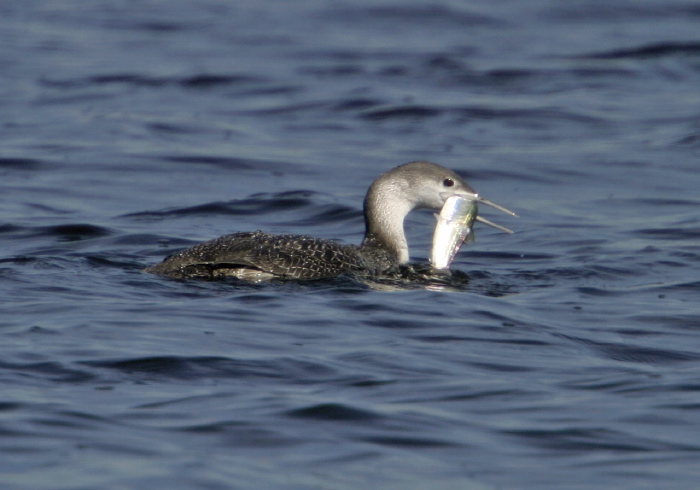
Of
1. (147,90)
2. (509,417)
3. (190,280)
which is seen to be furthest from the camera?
(147,90)

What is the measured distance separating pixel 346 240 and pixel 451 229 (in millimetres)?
2184

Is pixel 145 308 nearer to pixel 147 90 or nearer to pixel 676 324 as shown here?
pixel 676 324

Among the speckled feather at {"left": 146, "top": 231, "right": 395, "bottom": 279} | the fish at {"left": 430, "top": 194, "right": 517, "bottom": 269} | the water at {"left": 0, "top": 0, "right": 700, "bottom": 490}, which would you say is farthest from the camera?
the fish at {"left": 430, "top": 194, "right": 517, "bottom": 269}

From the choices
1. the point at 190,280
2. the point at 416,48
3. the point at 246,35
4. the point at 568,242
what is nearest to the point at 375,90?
the point at 416,48

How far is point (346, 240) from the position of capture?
11.4 metres

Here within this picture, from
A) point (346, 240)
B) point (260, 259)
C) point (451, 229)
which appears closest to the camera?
point (260, 259)

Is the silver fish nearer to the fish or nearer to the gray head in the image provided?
the fish

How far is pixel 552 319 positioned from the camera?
8.04m

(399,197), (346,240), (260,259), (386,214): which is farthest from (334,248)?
(346,240)

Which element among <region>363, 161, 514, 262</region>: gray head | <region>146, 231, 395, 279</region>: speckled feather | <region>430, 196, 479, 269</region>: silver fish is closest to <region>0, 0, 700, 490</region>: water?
<region>146, 231, 395, 279</region>: speckled feather

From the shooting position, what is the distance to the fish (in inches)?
366

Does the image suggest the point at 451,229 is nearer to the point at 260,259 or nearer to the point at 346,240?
the point at 260,259

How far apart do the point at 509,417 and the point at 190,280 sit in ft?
10.4

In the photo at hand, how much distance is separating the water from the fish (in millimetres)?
359
